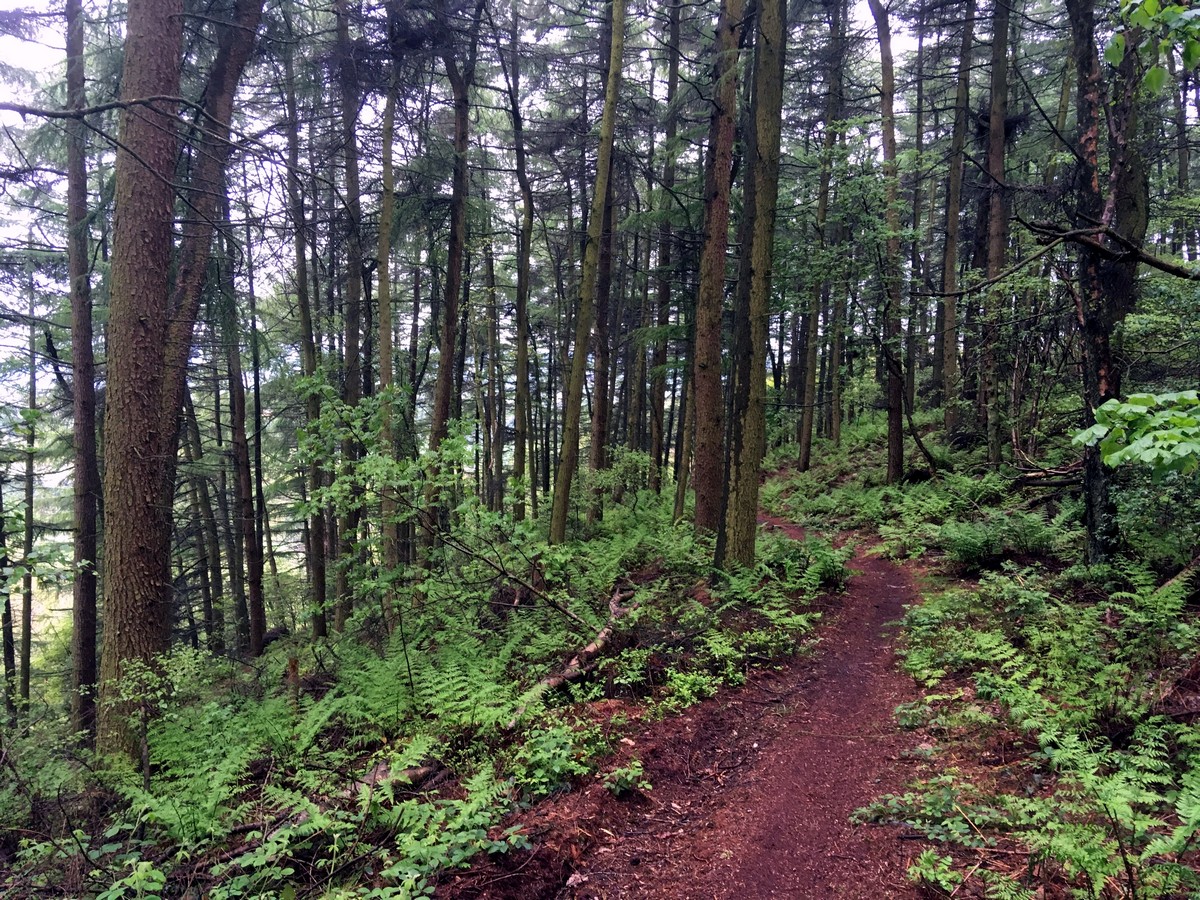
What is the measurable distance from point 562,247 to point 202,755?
21676 millimetres

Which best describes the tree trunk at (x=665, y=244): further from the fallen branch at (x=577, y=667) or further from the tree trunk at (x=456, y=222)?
the fallen branch at (x=577, y=667)

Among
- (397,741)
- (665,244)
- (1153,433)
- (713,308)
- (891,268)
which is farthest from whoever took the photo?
(665,244)

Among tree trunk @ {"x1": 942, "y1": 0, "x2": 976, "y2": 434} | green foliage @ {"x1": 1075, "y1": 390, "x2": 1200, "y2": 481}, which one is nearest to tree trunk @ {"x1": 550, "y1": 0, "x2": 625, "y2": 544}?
green foliage @ {"x1": 1075, "y1": 390, "x2": 1200, "y2": 481}

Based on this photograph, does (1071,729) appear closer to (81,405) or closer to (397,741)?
(397,741)

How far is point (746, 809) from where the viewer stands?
158 inches

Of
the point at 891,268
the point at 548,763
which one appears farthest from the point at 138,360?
the point at 891,268

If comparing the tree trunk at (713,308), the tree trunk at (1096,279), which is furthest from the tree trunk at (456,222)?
the tree trunk at (1096,279)

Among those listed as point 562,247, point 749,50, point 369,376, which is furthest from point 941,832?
point 562,247

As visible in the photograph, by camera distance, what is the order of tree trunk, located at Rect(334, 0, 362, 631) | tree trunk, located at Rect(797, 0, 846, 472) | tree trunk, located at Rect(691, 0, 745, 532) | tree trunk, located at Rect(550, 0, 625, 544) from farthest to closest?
tree trunk, located at Rect(797, 0, 846, 472) → tree trunk, located at Rect(691, 0, 745, 532) → tree trunk, located at Rect(334, 0, 362, 631) → tree trunk, located at Rect(550, 0, 625, 544)

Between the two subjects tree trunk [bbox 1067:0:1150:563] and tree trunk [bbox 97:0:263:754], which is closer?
tree trunk [bbox 97:0:263:754]

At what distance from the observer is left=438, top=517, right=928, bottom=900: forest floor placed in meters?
3.28

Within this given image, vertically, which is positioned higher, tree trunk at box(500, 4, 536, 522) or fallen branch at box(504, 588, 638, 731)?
tree trunk at box(500, 4, 536, 522)

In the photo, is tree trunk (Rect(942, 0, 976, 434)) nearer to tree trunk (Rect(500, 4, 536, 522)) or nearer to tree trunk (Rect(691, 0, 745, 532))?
tree trunk (Rect(691, 0, 745, 532))

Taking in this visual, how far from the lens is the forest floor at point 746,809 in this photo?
328 cm
